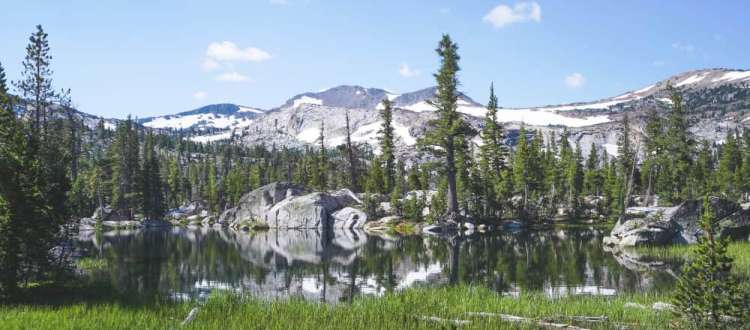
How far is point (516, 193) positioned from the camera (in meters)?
76.7

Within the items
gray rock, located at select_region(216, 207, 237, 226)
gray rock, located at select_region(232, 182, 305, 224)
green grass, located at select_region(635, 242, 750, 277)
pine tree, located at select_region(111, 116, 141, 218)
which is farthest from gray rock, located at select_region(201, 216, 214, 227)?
green grass, located at select_region(635, 242, 750, 277)

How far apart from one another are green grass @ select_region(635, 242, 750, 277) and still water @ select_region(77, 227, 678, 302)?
83.6 inches

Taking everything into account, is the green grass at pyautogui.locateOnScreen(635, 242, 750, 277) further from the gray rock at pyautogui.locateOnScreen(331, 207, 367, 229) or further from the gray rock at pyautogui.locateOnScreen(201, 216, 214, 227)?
the gray rock at pyautogui.locateOnScreen(201, 216, 214, 227)

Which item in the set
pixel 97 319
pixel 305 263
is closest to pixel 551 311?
pixel 97 319

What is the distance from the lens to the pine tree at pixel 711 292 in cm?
1021

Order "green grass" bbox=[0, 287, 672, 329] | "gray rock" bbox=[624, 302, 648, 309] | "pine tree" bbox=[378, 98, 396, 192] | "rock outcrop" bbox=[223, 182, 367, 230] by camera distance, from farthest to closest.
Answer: "pine tree" bbox=[378, 98, 396, 192] < "rock outcrop" bbox=[223, 182, 367, 230] < "gray rock" bbox=[624, 302, 648, 309] < "green grass" bbox=[0, 287, 672, 329]

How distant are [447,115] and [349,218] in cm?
2133

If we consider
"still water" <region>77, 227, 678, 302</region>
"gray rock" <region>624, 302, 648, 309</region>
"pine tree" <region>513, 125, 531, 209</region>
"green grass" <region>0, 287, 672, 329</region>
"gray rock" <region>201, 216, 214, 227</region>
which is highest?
"pine tree" <region>513, 125, 531, 209</region>

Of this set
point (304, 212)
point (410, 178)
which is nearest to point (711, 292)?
point (304, 212)

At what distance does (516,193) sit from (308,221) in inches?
1184

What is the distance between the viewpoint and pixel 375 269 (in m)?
26.6

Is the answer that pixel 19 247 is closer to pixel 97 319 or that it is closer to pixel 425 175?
pixel 97 319

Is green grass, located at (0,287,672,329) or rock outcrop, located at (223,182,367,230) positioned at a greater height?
rock outcrop, located at (223,182,367,230)

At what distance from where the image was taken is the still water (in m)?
20.1
